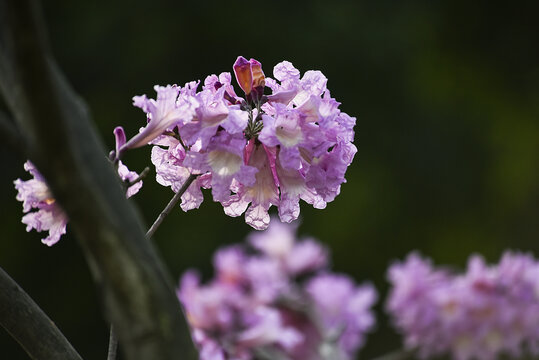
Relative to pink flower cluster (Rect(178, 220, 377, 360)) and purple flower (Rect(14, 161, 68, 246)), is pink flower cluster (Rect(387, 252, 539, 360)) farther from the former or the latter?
purple flower (Rect(14, 161, 68, 246))

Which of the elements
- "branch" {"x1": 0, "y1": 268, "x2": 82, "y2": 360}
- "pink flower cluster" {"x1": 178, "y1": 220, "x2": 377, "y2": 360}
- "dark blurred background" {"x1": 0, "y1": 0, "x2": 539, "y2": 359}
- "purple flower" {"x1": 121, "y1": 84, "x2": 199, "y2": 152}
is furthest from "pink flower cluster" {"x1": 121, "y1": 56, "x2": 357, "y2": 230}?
"dark blurred background" {"x1": 0, "y1": 0, "x2": 539, "y2": 359}

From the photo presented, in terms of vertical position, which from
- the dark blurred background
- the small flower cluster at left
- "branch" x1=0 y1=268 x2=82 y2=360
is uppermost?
the dark blurred background

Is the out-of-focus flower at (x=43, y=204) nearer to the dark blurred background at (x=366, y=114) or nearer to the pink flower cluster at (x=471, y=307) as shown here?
the pink flower cluster at (x=471, y=307)

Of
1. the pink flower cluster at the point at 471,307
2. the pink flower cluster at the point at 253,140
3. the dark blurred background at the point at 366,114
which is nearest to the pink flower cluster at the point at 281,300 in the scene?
the pink flower cluster at the point at 471,307

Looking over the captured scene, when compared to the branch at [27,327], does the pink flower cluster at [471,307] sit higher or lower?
higher

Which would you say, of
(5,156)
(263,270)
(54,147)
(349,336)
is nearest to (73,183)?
(54,147)
